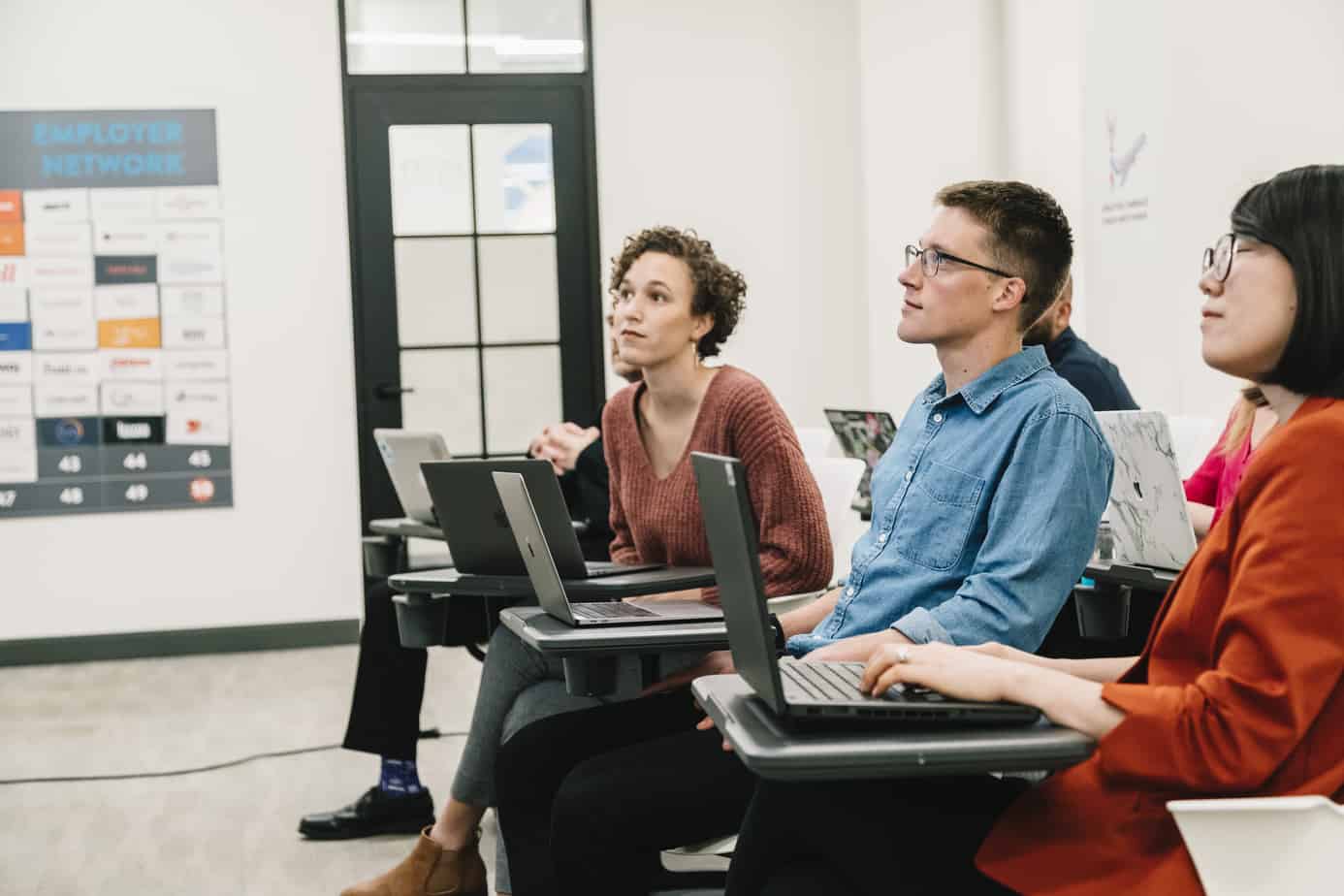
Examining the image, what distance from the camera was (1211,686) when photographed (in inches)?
46.9

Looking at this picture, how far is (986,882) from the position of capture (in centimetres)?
136

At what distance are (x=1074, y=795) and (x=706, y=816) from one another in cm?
62

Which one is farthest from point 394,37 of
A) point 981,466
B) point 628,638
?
point 981,466

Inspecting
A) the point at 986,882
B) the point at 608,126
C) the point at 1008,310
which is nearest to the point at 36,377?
the point at 608,126

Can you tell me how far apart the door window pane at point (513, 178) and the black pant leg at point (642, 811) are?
14.4 feet

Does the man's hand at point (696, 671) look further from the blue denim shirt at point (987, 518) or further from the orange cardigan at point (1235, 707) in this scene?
the orange cardigan at point (1235, 707)

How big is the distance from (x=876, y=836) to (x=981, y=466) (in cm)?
58

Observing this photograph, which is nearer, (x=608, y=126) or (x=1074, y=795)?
(x=1074, y=795)

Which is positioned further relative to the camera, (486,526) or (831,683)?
(486,526)

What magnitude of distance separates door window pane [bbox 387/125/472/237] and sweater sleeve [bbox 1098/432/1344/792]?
5046mm

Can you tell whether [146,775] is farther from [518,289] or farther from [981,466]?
[981,466]

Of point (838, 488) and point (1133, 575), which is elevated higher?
point (838, 488)

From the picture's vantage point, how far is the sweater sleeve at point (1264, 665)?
3.80ft

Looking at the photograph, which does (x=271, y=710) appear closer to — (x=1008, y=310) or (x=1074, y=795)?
(x=1008, y=310)
